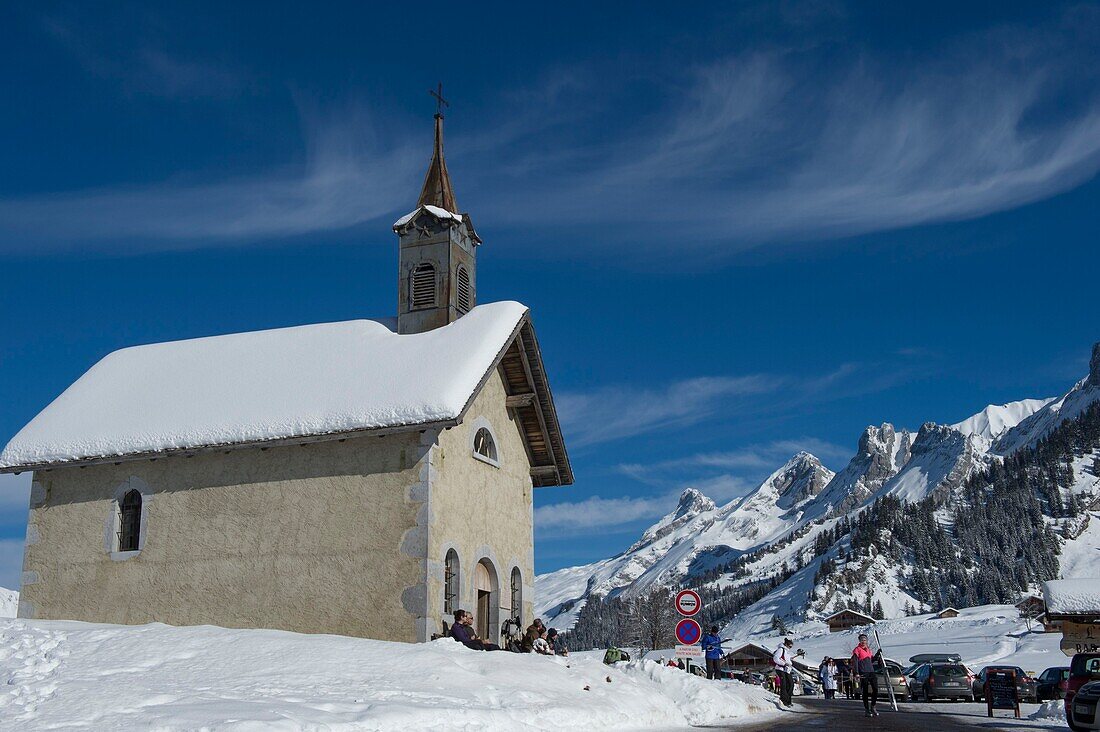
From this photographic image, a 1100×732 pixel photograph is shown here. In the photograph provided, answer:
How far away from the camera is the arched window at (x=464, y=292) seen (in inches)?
1083

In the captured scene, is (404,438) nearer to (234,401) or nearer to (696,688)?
(234,401)

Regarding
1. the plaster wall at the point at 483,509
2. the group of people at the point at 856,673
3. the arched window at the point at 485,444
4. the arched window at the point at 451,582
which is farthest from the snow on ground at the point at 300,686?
the arched window at the point at 485,444

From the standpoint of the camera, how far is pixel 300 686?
44.2 feet

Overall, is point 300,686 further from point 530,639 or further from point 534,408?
point 534,408

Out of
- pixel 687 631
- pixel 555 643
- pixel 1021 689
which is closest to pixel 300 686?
pixel 687 631

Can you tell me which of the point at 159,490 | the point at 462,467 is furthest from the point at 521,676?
the point at 159,490

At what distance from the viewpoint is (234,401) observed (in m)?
23.6

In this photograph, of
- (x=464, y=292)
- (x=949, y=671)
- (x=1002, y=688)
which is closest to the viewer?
(x=1002, y=688)

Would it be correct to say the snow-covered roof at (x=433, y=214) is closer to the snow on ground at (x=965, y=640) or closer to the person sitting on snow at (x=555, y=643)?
the person sitting on snow at (x=555, y=643)

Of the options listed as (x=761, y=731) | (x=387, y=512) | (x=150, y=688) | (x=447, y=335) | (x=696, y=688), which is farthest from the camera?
(x=447, y=335)

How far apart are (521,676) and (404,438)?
6829 millimetres

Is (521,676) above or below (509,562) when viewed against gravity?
below

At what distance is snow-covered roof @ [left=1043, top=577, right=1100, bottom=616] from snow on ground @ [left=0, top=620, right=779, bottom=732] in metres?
21.9

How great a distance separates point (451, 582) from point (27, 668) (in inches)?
385
